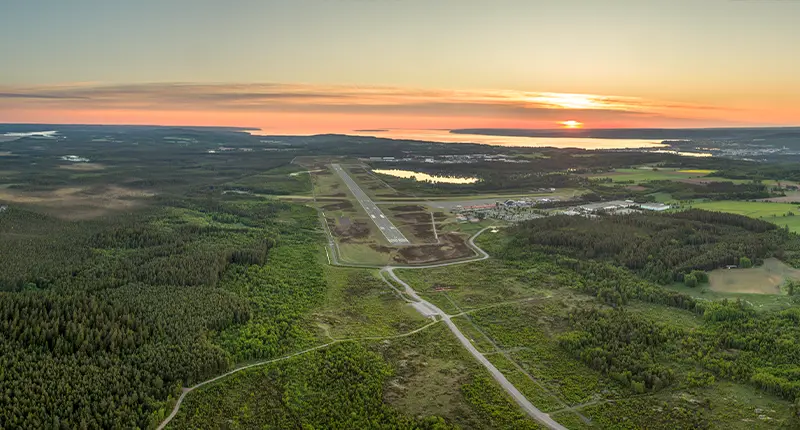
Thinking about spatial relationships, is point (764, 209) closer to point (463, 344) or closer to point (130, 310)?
point (463, 344)

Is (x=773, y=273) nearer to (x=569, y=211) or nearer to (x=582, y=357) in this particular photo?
(x=582, y=357)

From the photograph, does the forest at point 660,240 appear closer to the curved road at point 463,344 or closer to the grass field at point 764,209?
the grass field at point 764,209

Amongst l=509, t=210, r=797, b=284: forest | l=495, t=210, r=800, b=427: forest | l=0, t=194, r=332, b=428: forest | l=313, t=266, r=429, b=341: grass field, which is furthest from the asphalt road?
l=509, t=210, r=797, b=284: forest

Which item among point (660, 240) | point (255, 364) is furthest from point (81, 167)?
point (660, 240)

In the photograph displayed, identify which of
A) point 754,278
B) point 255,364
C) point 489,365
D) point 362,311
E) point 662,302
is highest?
point 754,278

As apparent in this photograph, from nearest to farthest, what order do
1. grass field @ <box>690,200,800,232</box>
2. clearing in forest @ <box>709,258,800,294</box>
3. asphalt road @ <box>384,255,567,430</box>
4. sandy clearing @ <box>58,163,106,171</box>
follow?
1. asphalt road @ <box>384,255,567,430</box>
2. clearing in forest @ <box>709,258,800,294</box>
3. grass field @ <box>690,200,800,232</box>
4. sandy clearing @ <box>58,163,106,171</box>

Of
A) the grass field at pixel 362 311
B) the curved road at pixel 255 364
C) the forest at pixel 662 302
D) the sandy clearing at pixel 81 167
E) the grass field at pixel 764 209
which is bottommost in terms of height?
the curved road at pixel 255 364

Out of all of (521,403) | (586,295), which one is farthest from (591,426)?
(586,295)

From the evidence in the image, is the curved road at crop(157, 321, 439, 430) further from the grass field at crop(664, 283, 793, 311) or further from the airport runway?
the airport runway

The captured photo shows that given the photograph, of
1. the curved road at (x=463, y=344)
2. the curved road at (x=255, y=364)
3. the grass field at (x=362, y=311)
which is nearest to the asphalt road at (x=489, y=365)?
the curved road at (x=463, y=344)
